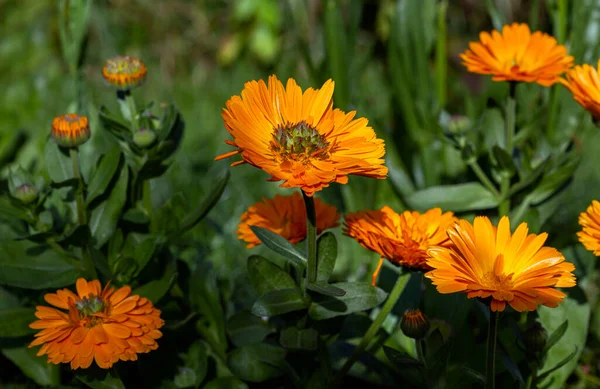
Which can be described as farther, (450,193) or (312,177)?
(450,193)

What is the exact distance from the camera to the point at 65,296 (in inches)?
57.9

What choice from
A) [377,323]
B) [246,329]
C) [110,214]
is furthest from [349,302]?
[110,214]

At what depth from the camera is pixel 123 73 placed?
5.40 ft

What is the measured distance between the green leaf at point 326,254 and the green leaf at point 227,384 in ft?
1.13

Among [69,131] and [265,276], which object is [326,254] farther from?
[69,131]

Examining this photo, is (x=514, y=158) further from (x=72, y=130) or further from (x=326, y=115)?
(x=72, y=130)

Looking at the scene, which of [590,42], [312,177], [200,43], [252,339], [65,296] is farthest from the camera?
[200,43]

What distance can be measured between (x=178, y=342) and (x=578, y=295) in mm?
965

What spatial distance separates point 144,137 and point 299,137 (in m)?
0.47

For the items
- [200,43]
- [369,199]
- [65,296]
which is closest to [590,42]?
[369,199]

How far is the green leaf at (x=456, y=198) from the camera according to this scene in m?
2.00

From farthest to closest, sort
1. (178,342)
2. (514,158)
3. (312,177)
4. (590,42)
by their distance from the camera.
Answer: (590,42), (514,158), (178,342), (312,177)

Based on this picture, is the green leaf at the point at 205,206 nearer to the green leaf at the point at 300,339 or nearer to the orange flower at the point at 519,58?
the green leaf at the point at 300,339

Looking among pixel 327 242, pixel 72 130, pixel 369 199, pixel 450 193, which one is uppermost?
pixel 72 130
